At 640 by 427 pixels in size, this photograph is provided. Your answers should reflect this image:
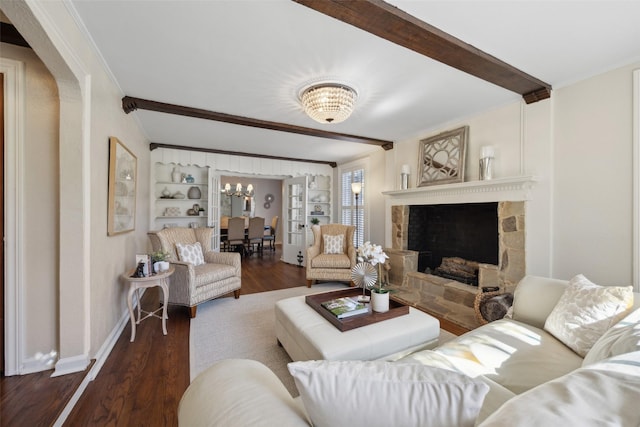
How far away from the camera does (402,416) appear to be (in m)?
0.63

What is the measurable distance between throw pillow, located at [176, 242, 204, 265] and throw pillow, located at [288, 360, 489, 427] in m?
3.03

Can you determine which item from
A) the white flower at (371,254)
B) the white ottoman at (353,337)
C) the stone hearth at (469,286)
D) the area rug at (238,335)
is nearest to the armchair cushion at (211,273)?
the area rug at (238,335)

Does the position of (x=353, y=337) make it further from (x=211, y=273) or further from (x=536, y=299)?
(x=211, y=273)

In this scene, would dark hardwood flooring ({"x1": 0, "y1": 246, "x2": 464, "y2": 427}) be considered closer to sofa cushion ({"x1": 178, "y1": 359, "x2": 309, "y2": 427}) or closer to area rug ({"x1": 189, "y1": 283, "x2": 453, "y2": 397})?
area rug ({"x1": 189, "y1": 283, "x2": 453, "y2": 397})

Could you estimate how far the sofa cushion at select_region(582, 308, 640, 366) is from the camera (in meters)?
0.94

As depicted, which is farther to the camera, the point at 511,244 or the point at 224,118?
the point at 224,118

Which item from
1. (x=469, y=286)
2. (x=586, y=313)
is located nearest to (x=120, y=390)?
(x=586, y=313)

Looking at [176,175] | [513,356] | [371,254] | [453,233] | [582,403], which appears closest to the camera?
[582,403]

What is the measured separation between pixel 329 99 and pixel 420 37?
0.88 meters

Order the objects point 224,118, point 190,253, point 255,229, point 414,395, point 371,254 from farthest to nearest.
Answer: point 255,229 < point 190,253 < point 224,118 < point 371,254 < point 414,395

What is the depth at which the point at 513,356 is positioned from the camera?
4.57ft

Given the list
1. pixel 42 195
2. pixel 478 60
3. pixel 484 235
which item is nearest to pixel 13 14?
pixel 42 195

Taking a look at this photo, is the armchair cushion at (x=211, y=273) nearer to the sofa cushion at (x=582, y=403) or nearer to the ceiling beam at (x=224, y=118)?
the ceiling beam at (x=224, y=118)

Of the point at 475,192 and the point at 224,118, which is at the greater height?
the point at 224,118
